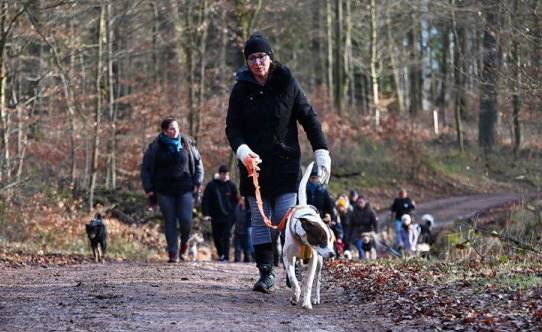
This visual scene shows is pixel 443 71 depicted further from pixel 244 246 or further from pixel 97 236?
pixel 97 236

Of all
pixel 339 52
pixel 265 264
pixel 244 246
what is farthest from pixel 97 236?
pixel 339 52

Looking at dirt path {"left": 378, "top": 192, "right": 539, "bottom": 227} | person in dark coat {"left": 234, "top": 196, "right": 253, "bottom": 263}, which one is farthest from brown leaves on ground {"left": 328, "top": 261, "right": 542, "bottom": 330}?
dirt path {"left": 378, "top": 192, "right": 539, "bottom": 227}

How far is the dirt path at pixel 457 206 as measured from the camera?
28.3 metres

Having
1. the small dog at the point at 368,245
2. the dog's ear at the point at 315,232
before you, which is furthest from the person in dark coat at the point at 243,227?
the dog's ear at the point at 315,232

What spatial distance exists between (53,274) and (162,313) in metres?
4.19

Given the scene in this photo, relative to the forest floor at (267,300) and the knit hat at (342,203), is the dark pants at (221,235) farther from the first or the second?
the forest floor at (267,300)

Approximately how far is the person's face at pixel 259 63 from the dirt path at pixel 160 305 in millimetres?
2125

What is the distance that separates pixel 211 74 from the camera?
101ft

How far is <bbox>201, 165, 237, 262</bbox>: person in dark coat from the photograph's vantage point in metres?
17.1

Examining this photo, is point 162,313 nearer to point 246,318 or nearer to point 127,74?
point 246,318

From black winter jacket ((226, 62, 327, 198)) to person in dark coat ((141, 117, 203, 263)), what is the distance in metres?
4.42

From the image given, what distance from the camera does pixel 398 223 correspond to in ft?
75.2

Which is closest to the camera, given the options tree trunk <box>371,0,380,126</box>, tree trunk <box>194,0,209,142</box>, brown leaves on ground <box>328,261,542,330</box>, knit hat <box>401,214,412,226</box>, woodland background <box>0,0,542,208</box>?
brown leaves on ground <box>328,261,542,330</box>

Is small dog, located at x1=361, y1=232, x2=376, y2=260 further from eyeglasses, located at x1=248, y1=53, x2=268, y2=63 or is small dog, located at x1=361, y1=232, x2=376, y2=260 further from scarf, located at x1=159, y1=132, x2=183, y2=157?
eyeglasses, located at x1=248, y1=53, x2=268, y2=63
